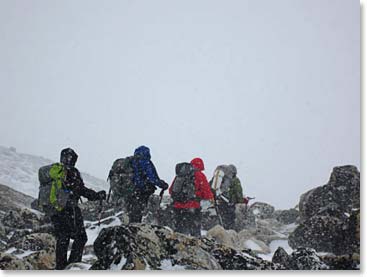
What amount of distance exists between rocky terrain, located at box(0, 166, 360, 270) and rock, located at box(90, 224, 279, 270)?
0.01 metres

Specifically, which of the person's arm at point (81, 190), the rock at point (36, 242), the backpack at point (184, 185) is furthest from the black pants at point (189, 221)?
the rock at point (36, 242)

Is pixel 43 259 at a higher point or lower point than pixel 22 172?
lower

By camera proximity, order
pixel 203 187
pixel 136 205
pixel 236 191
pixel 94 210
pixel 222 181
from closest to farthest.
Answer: pixel 136 205, pixel 203 187, pixel 94 210, pixel 222 181, pixel 236 191

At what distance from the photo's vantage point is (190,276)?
654 centimetres

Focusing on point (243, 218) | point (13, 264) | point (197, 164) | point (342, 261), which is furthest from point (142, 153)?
point (342, 261)

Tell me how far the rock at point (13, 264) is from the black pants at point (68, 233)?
57cm

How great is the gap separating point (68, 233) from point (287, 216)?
414cm

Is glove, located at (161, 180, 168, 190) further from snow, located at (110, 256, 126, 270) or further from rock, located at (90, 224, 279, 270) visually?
snow, located at (110, 256, 126, 270)

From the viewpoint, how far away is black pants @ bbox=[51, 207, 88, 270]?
6879 mm

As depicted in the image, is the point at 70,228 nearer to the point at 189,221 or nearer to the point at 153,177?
the point at 153,177

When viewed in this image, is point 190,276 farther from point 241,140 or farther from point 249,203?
point 241,140

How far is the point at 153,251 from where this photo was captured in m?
6.46

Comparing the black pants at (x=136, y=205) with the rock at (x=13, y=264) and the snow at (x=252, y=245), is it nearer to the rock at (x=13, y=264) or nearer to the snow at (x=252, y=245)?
the rock at (x=13, y=264)

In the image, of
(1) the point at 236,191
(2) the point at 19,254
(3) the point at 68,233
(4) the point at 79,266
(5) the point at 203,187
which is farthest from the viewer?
(1) the point at 236,191
